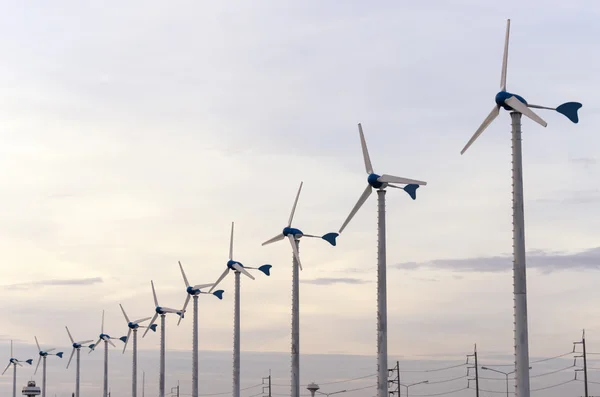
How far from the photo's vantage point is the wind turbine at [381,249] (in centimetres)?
9600

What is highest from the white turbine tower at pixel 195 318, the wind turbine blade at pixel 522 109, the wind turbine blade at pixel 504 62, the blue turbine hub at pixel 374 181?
the wind turbine blade at pixel 504 62

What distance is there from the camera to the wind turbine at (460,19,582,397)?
75500 millimetres

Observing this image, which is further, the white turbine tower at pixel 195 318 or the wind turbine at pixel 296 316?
the white turbine tower at pixel 195 318

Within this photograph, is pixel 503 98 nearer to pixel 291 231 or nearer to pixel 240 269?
pixel 291 231

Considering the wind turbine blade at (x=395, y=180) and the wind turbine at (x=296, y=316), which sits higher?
the wind turbine blade at (x=395, y=180)

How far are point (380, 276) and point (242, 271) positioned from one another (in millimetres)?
63206

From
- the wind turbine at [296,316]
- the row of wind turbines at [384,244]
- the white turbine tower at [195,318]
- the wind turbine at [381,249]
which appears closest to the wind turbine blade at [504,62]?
the row of wind turbines at [384,244]

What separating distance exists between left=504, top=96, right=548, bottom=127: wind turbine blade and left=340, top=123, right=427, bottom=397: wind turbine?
20.5 meters

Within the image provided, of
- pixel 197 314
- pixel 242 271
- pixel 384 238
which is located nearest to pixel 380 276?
pixel 384 238

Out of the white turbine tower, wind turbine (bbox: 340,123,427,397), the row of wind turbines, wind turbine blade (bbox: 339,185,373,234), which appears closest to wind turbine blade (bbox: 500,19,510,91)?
the row of wind turbines

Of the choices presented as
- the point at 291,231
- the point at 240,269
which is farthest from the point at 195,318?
the point at 291,231

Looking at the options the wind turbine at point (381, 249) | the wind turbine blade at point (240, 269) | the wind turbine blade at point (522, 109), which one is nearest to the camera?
the wind turbine blade at point (522, 109)

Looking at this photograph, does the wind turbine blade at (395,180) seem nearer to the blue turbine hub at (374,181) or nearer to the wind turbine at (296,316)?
the blue turbine hub at (374,181)

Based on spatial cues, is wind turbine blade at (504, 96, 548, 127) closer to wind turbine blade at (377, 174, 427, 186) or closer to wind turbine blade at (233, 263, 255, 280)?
wind turbine blade at (377, 174, 427, 186)
